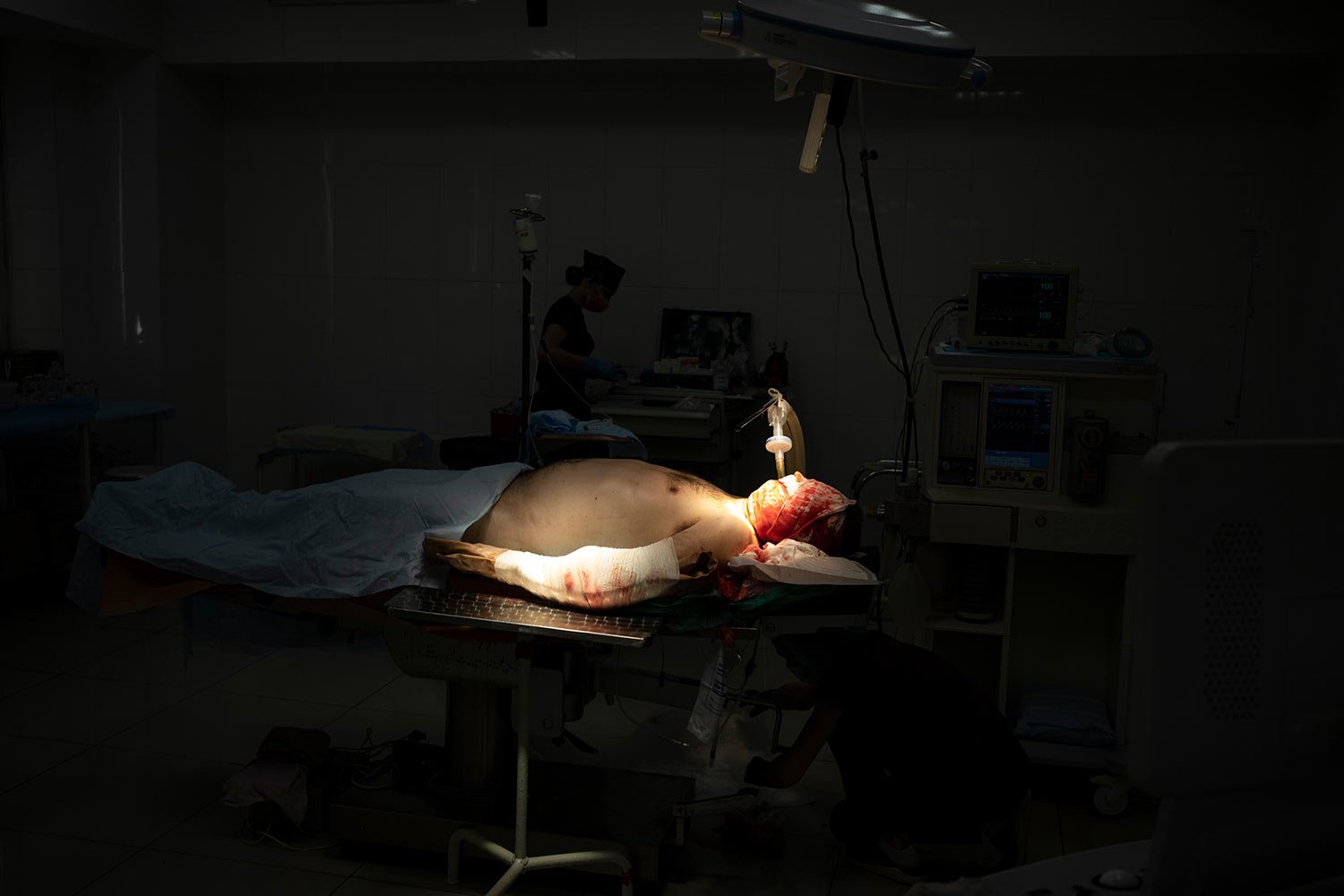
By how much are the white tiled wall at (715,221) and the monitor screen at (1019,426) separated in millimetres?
1997

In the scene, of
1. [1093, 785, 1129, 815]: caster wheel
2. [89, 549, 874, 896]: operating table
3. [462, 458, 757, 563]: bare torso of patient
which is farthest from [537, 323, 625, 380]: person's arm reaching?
[1093, 785, 1129, 815]: caster wheel

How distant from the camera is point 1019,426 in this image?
137 inches

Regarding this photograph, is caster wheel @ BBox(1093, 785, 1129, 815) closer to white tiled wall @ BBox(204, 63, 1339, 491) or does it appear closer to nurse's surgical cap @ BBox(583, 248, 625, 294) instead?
white tiled wall @ BBox(204, 63, 1339, 491)

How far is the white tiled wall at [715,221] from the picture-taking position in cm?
510

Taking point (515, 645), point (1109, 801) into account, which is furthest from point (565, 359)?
point (1109, 801)

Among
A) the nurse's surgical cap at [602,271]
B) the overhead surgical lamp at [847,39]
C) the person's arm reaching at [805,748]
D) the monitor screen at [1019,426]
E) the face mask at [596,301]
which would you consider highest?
the overhead surgical lamp at [847,39]

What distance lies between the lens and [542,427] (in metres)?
3.60

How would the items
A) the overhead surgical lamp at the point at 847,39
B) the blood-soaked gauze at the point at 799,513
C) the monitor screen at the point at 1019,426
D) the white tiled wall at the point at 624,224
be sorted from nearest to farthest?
the overhead surgical lamp at the point at 847,39, the blood-soaked gauze at the point at 799,513, the monitor screen at the point at 1019,426, the white tiled wall at the point at 624,224

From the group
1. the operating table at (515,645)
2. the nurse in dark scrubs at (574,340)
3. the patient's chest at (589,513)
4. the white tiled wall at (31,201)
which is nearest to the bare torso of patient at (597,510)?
the patient's chest at (589,513)

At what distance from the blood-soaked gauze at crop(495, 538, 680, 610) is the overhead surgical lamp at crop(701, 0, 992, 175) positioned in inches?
44.9

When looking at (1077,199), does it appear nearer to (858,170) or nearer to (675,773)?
(858,170)

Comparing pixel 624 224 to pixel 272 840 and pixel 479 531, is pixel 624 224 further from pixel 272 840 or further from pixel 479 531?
pixel 272 840

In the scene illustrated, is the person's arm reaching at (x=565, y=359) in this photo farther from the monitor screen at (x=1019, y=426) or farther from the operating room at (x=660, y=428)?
the monitor screen at (x=1019, y=426)

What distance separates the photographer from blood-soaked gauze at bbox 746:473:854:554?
9.67ft
